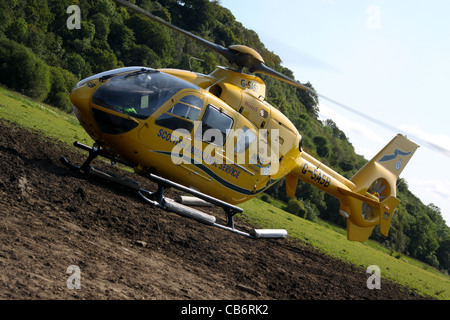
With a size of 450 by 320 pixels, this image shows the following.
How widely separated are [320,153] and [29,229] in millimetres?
38436

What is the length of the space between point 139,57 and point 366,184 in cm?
3256

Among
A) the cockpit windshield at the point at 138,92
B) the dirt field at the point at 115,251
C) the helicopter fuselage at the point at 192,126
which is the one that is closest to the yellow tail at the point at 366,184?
the helicopter fuselage at the point at 192,126

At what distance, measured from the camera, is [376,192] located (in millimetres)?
15766

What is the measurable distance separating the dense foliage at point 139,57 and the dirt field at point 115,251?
12.6m

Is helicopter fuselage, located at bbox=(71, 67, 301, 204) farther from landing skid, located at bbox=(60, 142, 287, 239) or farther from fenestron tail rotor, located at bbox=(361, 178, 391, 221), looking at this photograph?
fenestron tail rotor, located at bbox=(361, 178, 391, 221)

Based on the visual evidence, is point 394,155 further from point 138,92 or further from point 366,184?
point 138,92

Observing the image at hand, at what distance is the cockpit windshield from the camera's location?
9789 millimetres

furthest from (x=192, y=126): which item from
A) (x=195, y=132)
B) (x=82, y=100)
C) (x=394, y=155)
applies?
(x=394, y=155)

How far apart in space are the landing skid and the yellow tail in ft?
7.63

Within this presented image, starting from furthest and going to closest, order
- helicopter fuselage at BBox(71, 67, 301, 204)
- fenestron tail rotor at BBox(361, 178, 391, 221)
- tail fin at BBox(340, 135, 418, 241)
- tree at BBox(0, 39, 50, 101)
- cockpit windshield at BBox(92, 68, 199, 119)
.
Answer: tree at BBox(0, 39, 50, 101)
fenestron tail rotor at BBox(361, 178, 391, 221)
tail fin at BBox(340, 135, 418, 241)
helicopter fuselage at BBox(71, 67, 301, 204)
cockpit windshield at BBox(92, 68, 199, 119)

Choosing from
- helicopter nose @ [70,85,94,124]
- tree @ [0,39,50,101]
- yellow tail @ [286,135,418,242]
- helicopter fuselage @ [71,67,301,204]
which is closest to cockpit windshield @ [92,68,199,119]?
helicopter fuselage @ [71,67,301,204]

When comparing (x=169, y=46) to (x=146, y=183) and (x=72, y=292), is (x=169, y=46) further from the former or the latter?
(x=72, y=292)

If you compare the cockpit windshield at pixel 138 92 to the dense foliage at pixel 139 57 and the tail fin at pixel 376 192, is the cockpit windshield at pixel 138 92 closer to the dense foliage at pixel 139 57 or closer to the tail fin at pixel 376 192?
the tail fin at pixel 376 192

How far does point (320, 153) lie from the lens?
43.3m
